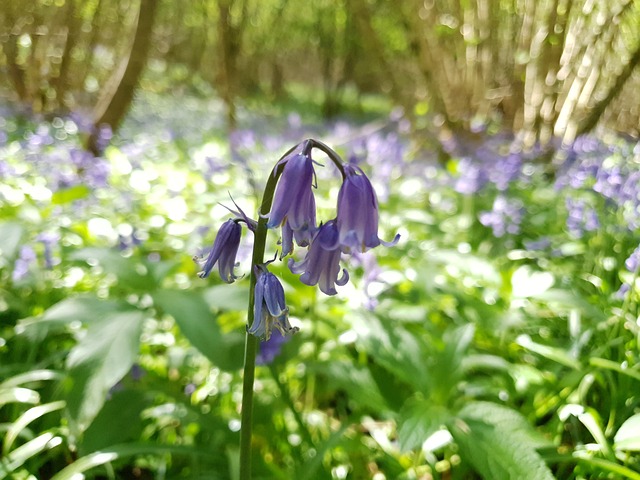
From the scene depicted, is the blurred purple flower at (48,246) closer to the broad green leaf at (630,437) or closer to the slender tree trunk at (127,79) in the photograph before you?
the slender tree trunk at (127,79)

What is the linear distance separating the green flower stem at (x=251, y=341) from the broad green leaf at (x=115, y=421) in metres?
0.57

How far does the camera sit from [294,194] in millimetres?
1046

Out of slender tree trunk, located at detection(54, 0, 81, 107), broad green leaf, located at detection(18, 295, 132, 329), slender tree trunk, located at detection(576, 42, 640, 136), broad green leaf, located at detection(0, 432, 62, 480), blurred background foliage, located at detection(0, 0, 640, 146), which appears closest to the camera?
broad green leaf, located at detection(0, 432, 62, 480)

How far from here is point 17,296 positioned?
262 cm

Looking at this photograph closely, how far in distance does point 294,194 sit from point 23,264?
1.97 metres

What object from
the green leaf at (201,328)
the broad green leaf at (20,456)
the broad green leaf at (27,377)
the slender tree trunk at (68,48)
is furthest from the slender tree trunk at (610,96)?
the slender tree trunk at (68,48)

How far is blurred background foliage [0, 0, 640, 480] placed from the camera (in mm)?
1646

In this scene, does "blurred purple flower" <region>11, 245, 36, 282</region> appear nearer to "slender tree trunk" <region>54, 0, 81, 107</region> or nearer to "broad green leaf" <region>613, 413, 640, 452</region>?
"broad green leaf" <region>613, 413, 640, 452</region>

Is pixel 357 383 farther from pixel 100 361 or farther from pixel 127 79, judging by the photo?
pixel 127 79

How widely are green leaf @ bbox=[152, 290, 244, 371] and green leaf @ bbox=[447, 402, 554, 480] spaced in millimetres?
705

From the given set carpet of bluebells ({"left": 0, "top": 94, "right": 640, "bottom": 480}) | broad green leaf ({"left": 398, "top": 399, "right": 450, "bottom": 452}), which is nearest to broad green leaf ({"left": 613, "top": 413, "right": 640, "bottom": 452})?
carpet of bluebells ({"left": 0, "top": 94, "right": 640, "bottom": 480})

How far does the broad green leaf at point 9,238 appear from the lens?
6.72 feet

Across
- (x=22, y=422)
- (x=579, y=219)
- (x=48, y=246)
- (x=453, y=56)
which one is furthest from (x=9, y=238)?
(x=453, y=56)

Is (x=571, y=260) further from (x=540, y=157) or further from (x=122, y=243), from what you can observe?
(x=122, y=243)
